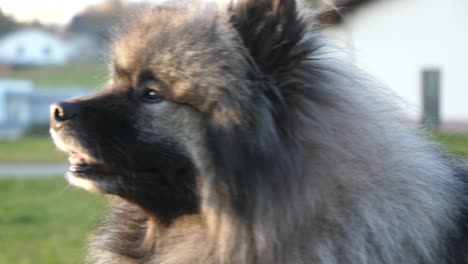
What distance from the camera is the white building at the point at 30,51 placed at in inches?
777

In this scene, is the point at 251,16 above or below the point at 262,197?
above

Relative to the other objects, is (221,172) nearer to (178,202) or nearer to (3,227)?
(178,202)

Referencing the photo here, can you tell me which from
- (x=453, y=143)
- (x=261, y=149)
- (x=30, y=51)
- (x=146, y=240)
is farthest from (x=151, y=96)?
(x=30, y=51)

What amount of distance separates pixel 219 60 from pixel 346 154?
64cm

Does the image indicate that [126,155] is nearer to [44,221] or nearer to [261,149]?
[261,149]

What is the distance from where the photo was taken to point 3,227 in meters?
8.74

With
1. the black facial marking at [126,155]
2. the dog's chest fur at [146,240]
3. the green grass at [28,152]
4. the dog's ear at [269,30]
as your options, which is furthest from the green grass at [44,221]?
the green grass at [28,152]

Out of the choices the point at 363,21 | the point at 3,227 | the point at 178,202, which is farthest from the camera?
the point at 363,21

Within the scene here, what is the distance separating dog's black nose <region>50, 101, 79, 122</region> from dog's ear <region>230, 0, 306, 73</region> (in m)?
0.75

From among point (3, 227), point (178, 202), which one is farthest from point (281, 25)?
point (3, 227)

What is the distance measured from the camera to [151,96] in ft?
10.6

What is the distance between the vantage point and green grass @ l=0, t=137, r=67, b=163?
59.8 ft

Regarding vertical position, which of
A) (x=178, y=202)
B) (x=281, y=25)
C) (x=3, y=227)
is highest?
(x=281, y=25)

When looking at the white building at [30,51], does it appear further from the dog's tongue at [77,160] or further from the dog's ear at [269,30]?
the dog's ear at [269,30]
